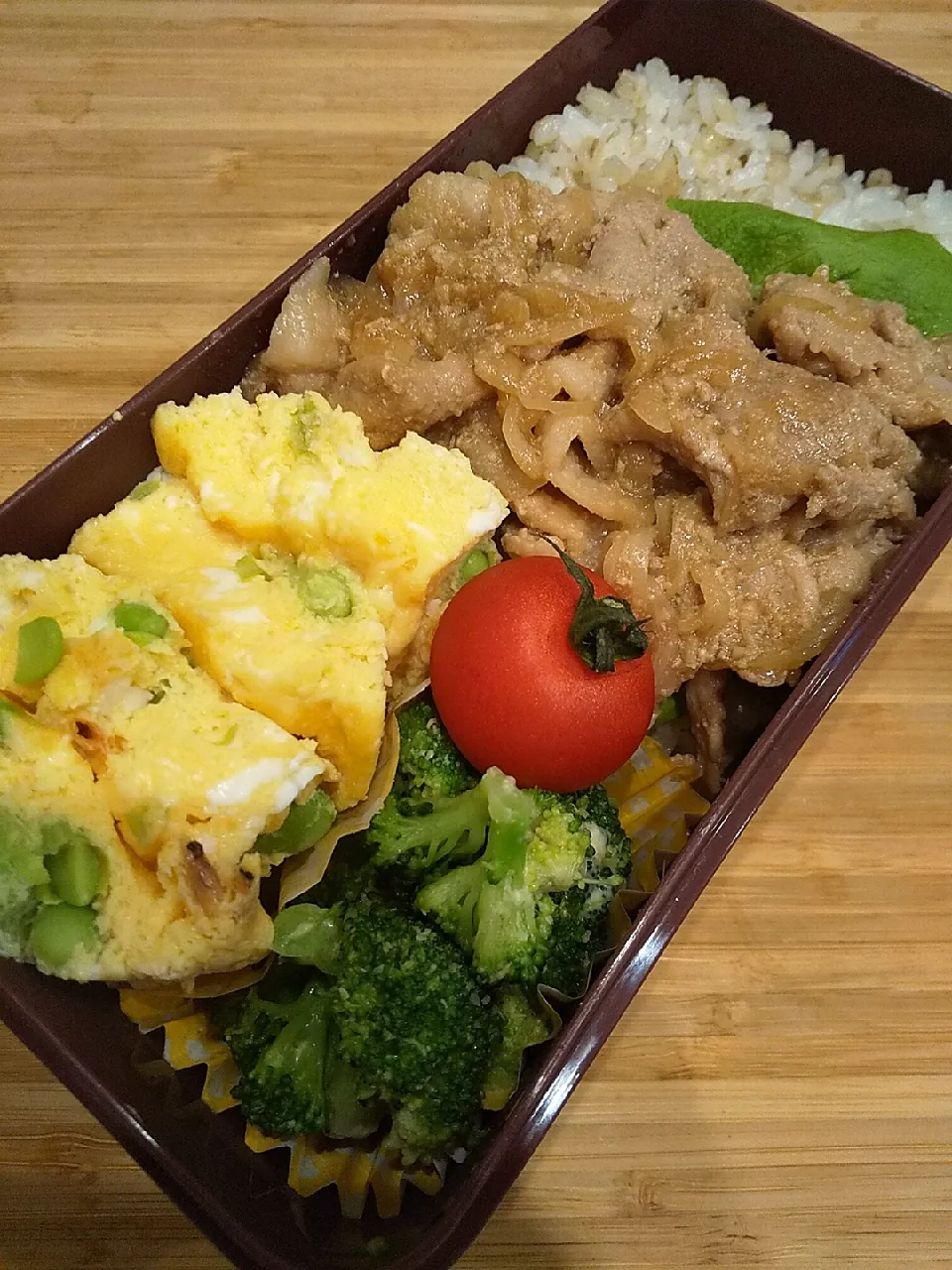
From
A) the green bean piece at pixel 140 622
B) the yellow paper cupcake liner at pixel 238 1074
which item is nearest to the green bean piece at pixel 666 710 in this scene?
the yellow paper cupcake liner at pixel 238 1074

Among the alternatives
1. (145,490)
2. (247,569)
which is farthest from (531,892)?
(145,490)

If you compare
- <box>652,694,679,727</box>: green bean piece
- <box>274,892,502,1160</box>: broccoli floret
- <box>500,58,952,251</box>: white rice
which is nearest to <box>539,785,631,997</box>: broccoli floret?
<box>274,892,502,1160</box>: broccoli floret

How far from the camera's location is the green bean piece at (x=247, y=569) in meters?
1.54

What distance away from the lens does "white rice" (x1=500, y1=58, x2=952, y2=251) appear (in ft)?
7.93

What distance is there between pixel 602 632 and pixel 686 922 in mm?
764

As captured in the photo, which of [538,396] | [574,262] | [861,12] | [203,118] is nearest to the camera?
[538,396]

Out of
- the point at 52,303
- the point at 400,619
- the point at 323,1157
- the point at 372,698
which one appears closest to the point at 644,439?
the point at 400,619

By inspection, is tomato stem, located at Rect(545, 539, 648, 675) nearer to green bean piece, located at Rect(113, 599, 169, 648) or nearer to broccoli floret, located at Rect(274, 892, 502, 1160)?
broccoli floret, located at Rect(274, 892, 502, 1160)

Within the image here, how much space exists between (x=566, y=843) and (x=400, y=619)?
1.51 feet

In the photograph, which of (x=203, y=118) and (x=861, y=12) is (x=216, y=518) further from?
(x=861, y=12)

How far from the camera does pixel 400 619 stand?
5.25ft

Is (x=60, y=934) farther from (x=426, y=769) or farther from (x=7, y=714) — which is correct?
(x=426, y=769)

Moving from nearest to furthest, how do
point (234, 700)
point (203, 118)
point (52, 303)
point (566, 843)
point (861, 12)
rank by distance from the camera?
1. point (234, 700)
2. point (566, 843)
3. point (52, 303)
4. point (203, 118)
5. point (861, 12)

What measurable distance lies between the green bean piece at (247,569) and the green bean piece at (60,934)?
554 mm
